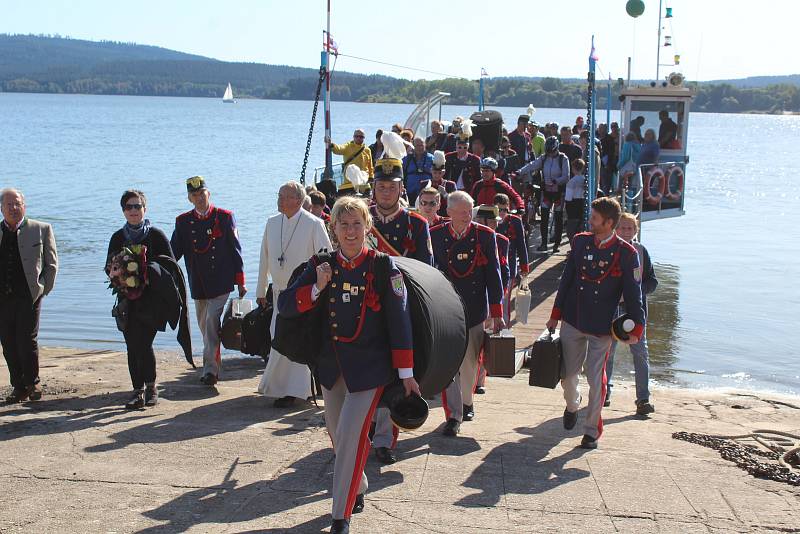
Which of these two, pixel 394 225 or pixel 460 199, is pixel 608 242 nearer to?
pixel 460 199

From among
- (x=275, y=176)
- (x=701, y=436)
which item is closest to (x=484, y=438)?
(x=701, y=436)

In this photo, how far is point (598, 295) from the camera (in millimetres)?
Result: 7273

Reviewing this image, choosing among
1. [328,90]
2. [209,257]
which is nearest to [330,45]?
[328,90]

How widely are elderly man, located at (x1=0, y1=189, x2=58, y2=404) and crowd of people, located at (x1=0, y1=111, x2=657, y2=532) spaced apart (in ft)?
0.04

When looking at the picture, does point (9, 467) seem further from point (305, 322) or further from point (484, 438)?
point (484, 438)

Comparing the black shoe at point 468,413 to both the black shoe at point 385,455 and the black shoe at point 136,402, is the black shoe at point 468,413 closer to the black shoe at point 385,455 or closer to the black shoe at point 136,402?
the black shoe at point 385,455

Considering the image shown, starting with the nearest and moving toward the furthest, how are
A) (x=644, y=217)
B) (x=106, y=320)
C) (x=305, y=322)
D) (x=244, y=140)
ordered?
(x=305, y=322)
(x=106, y=320)
(x=644, y=217)
(x=244, y=140)

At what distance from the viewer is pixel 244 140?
8331 cm

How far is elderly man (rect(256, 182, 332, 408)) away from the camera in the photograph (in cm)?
812

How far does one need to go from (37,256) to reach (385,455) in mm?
3525

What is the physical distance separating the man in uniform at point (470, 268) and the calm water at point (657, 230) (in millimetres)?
4095

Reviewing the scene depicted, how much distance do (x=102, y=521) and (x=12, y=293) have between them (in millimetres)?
3318

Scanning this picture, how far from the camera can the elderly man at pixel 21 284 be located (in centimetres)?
827

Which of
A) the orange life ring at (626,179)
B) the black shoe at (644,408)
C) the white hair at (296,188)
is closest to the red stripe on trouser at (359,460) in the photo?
the white hair at (296,188)
